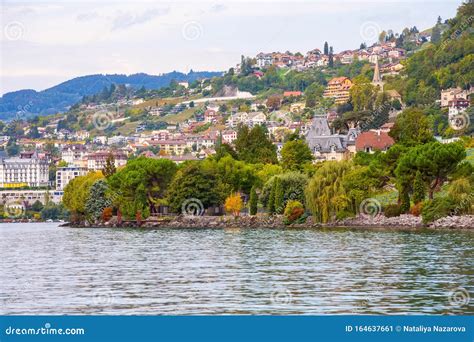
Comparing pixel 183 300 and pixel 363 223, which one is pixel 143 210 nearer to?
pixel 363 223

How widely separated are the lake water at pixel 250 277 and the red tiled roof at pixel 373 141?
6233cm

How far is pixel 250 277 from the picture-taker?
116 ft

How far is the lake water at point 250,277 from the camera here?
28125 millimetres

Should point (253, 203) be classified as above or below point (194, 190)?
below

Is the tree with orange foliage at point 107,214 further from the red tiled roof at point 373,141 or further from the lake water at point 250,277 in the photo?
the lake water at point 250,277

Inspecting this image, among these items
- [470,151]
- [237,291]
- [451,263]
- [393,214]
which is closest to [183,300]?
[237,291]

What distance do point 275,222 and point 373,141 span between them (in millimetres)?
44786

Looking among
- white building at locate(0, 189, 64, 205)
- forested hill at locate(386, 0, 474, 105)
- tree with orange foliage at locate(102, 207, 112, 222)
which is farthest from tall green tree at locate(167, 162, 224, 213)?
white building at locate(0, 189, 64, 205)

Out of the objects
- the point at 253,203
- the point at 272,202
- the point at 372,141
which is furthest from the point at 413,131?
the point at 372,141

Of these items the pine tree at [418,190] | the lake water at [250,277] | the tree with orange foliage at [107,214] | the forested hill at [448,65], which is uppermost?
the forested hill at [448,65]

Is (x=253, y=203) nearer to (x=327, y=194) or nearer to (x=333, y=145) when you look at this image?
(x=327, y=194)

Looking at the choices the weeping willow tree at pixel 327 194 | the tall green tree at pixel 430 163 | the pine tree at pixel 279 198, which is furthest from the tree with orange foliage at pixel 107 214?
the tall green tree at pixel 430 163
